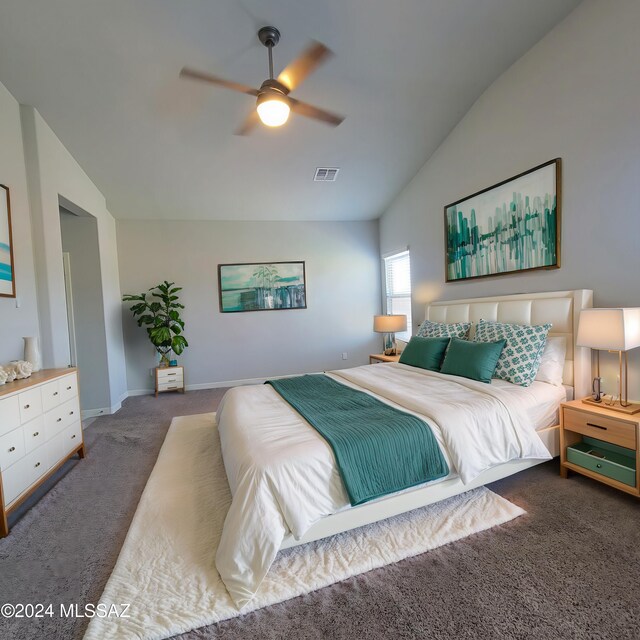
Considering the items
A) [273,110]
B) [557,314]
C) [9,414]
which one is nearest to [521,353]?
[557,314]

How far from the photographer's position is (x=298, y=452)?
168 cm

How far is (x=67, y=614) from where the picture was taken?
4.78ft

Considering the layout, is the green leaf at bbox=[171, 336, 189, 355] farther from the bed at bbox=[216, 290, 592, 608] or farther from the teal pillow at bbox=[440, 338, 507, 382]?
the teal pillow at bbox=[440, 338, 507, 382]

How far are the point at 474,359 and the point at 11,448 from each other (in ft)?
10.9

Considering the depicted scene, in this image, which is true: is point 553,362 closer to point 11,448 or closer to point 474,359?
point 474,359

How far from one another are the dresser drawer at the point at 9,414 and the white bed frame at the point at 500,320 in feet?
6.06

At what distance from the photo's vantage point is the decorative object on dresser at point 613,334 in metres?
2.10

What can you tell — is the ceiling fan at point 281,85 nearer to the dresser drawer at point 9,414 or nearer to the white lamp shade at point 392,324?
the dresser drawer at point 9,414

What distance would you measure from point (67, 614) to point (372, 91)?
416cm

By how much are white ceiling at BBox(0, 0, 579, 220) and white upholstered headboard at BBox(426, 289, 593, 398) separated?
211cm

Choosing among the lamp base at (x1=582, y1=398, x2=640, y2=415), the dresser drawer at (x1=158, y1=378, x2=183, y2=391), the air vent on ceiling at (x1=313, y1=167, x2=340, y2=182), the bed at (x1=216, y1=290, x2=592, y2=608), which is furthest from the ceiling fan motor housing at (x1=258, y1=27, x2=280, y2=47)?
the dresser drawer at (x1=158, y1=378, x2=183, y2=391)

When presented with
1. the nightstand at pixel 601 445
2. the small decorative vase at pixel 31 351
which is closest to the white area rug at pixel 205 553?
the nightstand at pixel 601 445

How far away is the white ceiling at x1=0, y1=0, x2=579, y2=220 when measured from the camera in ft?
8.02

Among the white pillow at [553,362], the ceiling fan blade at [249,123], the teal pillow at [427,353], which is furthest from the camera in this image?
the teal pillow at [427,353]
